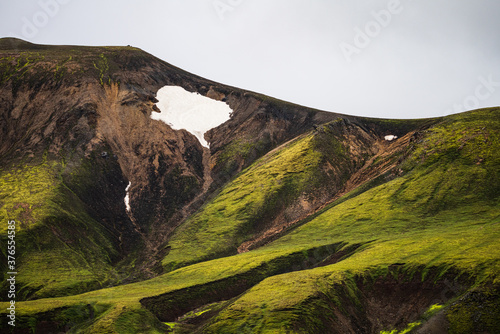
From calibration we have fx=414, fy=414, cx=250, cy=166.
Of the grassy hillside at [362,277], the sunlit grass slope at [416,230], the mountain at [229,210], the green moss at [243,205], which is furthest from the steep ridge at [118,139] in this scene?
the sunlit grass slope at [416,230]

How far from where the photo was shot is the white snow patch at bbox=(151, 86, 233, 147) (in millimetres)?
116250

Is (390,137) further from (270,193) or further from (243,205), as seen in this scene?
(243,205)

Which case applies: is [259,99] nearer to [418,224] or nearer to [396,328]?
[418,224]

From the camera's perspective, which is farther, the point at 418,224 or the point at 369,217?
the point at 369,217

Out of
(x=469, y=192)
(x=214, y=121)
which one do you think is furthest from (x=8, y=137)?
(x=469, y=192)

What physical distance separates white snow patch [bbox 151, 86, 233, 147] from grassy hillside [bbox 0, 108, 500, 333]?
53.0 m

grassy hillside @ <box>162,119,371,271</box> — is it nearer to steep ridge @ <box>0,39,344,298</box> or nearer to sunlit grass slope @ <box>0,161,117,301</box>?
steep ridge @ <box>0,39,344,298</box>

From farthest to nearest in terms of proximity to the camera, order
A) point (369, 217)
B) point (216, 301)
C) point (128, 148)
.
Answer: point (128, 148), point (369, 217), point (216, 301)

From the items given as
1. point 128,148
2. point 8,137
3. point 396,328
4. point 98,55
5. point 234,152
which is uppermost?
point 98,55

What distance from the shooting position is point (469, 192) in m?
66.8

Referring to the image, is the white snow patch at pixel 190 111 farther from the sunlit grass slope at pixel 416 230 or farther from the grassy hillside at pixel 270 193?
the sunlit grass slope at pixel 416 230

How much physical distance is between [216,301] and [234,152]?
6072cm

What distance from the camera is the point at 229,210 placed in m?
87.2

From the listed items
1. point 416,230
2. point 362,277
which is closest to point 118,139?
point 416,230
